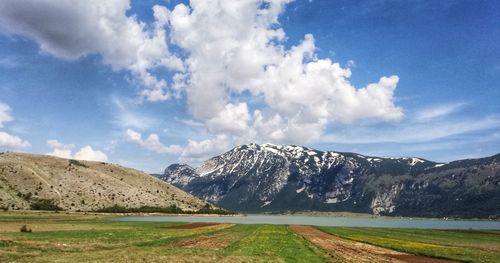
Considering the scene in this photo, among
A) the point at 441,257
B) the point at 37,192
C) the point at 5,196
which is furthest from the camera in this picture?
the point at 37,192

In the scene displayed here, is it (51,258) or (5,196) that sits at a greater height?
(5,196)

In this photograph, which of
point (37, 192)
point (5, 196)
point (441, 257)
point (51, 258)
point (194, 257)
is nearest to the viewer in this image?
point (51, 258)

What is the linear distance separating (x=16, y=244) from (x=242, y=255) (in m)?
20.9

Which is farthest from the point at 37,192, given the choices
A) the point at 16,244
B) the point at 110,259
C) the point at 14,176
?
the point at 110,259

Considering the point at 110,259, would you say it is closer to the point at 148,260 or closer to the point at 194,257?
the point at 148,260

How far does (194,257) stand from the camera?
36.4 meters

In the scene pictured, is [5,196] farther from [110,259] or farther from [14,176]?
[110,259]

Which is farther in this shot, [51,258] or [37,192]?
[37,192]

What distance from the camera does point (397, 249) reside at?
54.7 meters

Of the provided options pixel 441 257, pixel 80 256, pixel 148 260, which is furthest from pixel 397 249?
pixel 80 256

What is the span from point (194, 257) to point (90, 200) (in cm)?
16841

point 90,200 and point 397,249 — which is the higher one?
point 90,200

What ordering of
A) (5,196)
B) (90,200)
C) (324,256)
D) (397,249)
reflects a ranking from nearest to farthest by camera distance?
1. (324,256)
2. (397,249)
3. (5,196)
4. (90,200)

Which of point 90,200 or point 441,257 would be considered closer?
point 441,257
